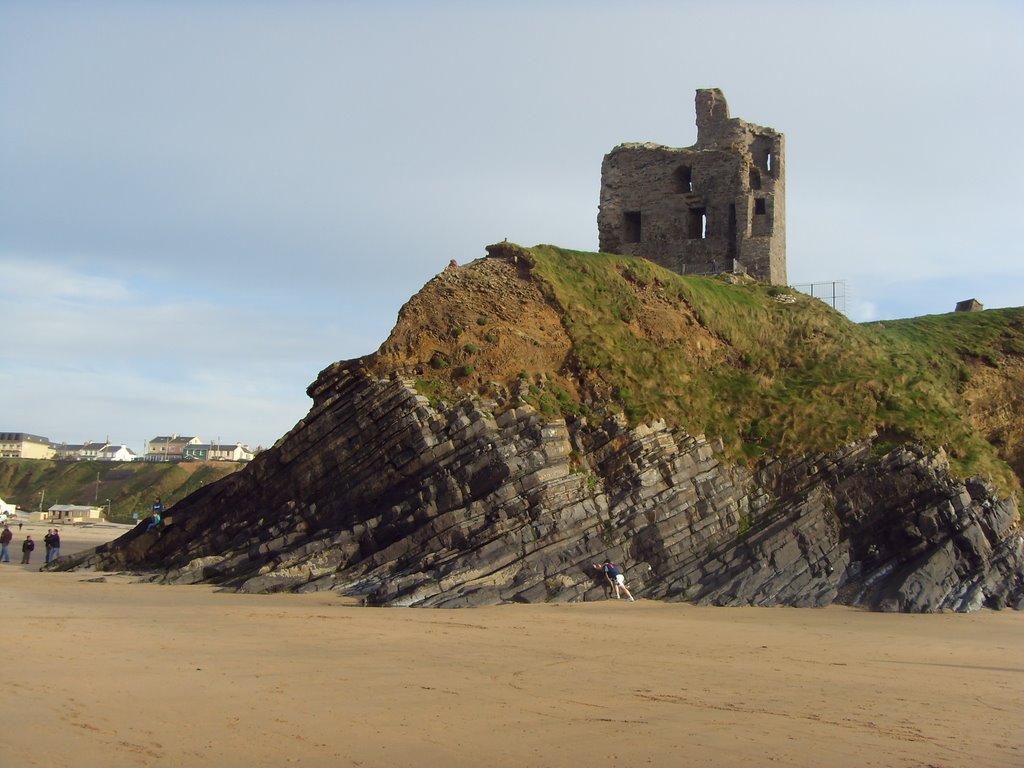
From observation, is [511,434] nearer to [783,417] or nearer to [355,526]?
[355,526]

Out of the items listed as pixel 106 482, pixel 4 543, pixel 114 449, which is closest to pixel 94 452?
pixel 114 449

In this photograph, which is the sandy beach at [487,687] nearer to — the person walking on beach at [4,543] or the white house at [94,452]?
the person walking on beach at [4,543]

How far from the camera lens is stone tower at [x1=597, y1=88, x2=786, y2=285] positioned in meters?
34.8

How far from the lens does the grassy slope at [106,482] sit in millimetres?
82375

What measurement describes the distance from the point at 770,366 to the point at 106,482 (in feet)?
254

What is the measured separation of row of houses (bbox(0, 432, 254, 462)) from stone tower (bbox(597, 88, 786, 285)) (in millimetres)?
119422

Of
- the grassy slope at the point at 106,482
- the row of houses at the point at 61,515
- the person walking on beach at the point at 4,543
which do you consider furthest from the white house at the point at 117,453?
the person walking on beach at the point at 4,543

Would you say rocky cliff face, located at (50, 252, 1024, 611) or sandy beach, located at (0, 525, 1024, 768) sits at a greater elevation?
rocky cliff face, located at (50, 252, 1024, 611)

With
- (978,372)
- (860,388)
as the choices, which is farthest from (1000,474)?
(978,372)

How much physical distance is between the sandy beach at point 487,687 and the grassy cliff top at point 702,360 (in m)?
7.30

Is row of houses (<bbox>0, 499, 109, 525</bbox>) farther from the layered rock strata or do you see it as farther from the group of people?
the layered rock strata

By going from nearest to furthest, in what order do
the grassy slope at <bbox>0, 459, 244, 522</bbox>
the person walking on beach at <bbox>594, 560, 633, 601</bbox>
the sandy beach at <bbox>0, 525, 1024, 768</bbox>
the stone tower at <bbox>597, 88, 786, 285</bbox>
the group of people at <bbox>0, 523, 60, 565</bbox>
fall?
1. the sandy beach at <bbox>0, 525, 1024, 768</bbox>
2. the person walking on beach at <bbox>594, 560, 633, 601</bbox>
3. the group of people at <bbox>0, 523, 60, 565</bbox>
4. the stone tower at <bbox>597, 88, 786, 285</bbox>
5. the grassy slope at <bbox>0, 459, 244, 522</bbox>

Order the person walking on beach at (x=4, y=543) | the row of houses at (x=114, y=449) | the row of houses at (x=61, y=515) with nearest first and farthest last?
the person walking on beach at (x=4, y=543) → the row of houses at (x=61, y=515) → the row of houses at (x=114, y=449)

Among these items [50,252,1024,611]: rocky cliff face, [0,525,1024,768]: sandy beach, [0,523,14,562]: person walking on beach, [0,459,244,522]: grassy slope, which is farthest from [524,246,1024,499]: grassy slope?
[0,459,244,522]: grassy slope
